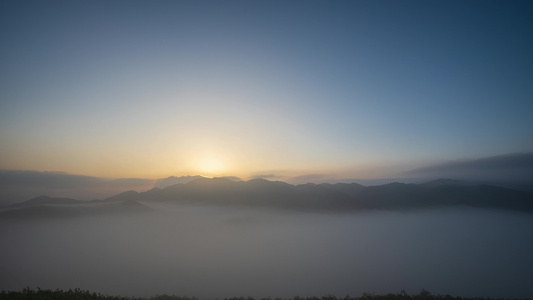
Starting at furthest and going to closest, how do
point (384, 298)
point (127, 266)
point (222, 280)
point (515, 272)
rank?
point (515, 272), point (127, 266), point (222, 280), point (384, 298)

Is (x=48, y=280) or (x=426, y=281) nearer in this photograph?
(x=48, y=280)

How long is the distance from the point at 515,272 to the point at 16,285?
333m

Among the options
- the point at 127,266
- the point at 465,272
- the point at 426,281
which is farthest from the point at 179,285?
the point at 465,272

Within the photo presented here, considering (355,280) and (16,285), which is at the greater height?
(16,285)

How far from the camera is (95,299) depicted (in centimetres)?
1908

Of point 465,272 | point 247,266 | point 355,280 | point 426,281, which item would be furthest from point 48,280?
point 465,272

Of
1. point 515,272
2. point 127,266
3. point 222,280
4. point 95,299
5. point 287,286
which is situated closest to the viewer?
point 95,299

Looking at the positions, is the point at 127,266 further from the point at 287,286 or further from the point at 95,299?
the point at 95,299

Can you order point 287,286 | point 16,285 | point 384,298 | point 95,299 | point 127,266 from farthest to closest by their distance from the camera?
point 127,266 → point 287,286 → point 16,285 → point 384,298 → point 95,299

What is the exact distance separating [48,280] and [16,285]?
55.4 feet

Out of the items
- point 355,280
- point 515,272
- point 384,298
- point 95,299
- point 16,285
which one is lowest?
point 515,272

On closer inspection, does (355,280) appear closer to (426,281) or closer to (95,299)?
(426,281)

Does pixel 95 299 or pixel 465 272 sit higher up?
pixel 95 299

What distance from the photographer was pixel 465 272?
18212cm
